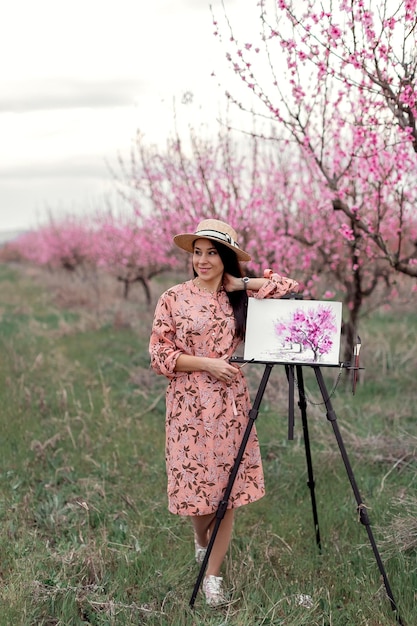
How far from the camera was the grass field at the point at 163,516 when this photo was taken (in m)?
3.43

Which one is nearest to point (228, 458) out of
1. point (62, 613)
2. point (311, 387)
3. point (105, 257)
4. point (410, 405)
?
point (62, 613)

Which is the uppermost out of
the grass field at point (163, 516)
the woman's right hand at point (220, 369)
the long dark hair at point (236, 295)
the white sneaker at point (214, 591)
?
the long dark hair at point (236, 295)

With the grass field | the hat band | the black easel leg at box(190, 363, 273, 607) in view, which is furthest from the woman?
the grass field

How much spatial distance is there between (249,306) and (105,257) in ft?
54.5

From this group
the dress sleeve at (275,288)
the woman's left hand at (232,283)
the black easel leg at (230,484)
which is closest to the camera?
the black easel leg at (230,484)

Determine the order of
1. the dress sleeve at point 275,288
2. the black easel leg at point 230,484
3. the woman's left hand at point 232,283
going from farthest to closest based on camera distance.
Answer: the woman's left hand at point 232,283, the dress sleeve at point 275,288, the black easel leg at point 230,484

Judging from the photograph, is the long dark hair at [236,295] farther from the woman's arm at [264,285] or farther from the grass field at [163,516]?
the grass field at [163,516]

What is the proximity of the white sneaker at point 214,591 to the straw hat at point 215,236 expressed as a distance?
1.70 m

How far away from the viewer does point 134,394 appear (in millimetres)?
8109

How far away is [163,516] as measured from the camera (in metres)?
4.71

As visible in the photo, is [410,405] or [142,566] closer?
[142,566]

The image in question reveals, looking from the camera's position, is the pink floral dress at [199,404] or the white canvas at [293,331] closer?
the white canvas at [293,331]

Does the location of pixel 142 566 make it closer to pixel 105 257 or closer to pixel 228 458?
pixel 228 458

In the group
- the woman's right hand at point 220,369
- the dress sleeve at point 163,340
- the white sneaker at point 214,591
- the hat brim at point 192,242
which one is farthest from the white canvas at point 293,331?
the white sneaker at point 214,591
